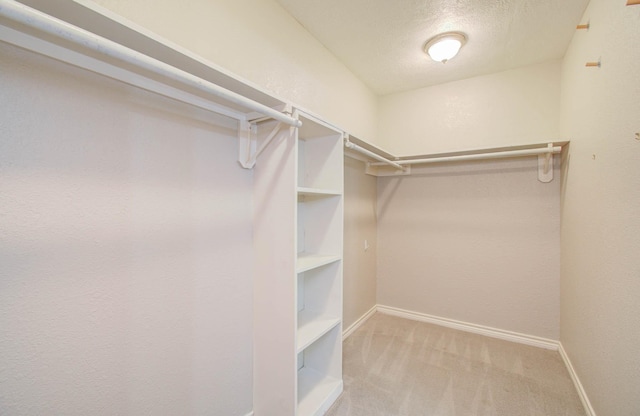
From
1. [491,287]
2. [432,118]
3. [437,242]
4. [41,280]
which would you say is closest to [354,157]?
[432,118]

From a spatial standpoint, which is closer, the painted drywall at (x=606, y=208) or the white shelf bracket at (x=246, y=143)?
the painted drywall at (x=606, y=208)

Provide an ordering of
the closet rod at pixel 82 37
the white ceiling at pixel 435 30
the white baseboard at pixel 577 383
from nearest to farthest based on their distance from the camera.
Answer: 1. the closet rod at pixel 82 37
2. the white baseboard at pixel 577 383
3. the white ceiling at pixel 435 30

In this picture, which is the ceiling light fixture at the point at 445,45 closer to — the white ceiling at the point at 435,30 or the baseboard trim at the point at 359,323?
the white ceiling at the point at 435,30

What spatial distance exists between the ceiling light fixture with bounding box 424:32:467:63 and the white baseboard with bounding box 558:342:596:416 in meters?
2.59

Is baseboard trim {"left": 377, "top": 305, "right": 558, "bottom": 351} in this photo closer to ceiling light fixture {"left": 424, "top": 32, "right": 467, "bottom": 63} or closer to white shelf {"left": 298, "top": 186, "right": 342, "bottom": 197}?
white shelf {"left": 298, "top": 186, "right": 342, "bottom": 197}

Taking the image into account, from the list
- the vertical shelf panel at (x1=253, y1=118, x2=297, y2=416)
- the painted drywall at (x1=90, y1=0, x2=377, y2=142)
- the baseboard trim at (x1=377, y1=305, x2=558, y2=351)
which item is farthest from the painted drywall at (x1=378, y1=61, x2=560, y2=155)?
the vertical shelf panel at (x1=253, y1=118, x2=297, y2=416)

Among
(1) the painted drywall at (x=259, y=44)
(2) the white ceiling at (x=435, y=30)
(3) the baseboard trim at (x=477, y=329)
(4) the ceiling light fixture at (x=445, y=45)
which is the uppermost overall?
(2) the white ceiling at (x=435, y=30)

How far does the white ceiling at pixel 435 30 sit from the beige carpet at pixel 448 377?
2.62 meters

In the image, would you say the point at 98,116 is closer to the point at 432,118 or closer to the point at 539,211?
the point at 432,118

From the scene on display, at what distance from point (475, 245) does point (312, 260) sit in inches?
77.6

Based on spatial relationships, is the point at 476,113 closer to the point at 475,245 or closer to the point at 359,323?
the point at 475,245

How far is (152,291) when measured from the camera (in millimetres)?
1085

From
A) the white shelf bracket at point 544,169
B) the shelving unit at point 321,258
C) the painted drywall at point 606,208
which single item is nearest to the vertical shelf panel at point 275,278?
the shelving unit at point 321,258

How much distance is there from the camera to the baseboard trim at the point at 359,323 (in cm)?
251
